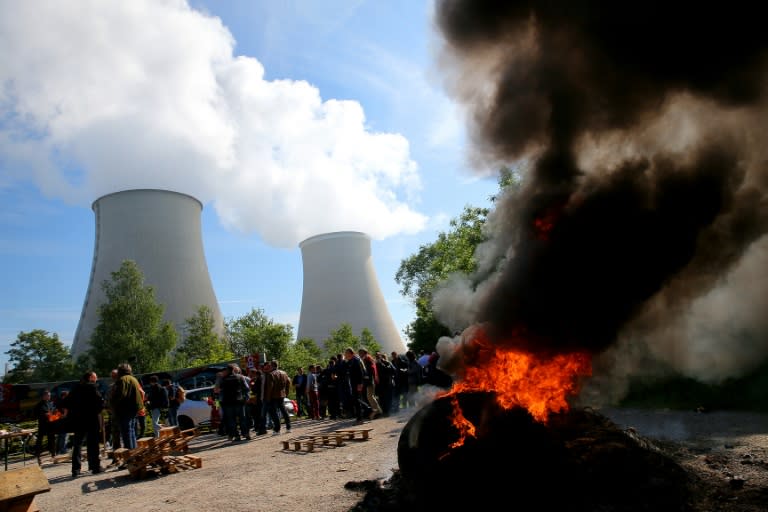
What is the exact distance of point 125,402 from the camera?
771 centimetres

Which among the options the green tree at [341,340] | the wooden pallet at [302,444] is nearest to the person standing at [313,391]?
the wooden pallet at [302,444]

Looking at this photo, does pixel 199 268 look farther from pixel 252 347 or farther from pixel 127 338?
pixel 252 347

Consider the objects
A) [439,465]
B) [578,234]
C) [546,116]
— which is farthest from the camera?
[546,116]

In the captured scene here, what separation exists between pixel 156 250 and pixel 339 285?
Result: 10.1 metres

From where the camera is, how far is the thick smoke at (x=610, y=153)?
4.99m

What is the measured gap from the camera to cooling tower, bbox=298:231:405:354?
28.6m

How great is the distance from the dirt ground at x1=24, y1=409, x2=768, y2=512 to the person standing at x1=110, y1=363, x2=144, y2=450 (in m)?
0.57

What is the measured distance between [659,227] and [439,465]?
3400mm

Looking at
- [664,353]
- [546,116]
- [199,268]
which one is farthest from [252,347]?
[546,116]

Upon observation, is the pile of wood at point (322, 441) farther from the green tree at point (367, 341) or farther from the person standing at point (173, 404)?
the green tree at point (367, 341)

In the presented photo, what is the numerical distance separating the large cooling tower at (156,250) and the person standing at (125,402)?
16.9 metres

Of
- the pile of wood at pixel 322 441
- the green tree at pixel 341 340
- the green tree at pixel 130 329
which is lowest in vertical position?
the pile of wood at pixel 322 441

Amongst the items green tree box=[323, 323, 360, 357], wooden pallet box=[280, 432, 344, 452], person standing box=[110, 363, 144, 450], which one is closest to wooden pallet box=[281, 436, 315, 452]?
wooden pallet box=[280, 432, 344, 452]

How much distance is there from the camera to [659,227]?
5168 mm
